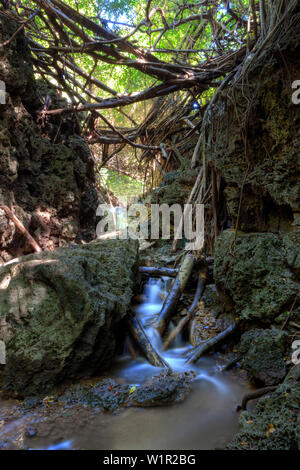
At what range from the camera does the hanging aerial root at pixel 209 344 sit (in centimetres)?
326

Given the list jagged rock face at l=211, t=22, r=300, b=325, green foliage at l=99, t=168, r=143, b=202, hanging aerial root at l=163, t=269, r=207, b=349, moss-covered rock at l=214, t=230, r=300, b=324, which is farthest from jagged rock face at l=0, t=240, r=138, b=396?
green foliage at l=99, t=168, r=143, b=202

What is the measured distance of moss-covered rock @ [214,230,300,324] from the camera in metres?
3.12

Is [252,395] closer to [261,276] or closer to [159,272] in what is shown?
[261,276]

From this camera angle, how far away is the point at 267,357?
266 cm

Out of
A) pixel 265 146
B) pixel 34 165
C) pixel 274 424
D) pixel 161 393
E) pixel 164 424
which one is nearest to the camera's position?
pixel 274 424

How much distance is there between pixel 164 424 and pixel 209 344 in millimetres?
1391

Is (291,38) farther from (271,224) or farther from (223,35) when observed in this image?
(223,35)

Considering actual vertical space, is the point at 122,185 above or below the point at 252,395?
above

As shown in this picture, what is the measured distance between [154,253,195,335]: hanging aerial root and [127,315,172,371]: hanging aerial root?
0.32 m

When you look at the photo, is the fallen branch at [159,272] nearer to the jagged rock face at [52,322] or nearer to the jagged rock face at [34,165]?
the jagged rock face at [34,165]

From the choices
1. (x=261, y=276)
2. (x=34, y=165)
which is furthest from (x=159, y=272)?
(x=34, y=165)

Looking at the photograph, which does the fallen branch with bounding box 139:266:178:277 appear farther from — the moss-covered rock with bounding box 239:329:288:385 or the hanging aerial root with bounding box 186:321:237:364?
the moss-covered rock with bounding box 239:329:288:385

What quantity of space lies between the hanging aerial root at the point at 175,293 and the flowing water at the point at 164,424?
91 centimetres
